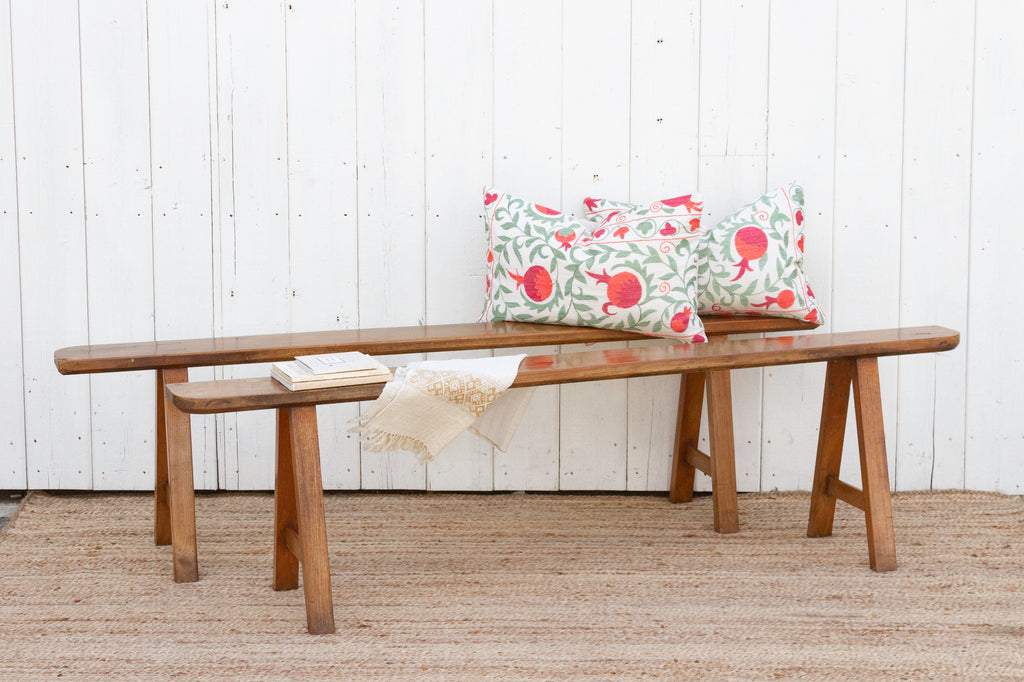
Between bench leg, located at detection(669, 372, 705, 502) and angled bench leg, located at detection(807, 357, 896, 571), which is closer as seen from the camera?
angled bench leg, located at detection(807, 357, 896, 571)

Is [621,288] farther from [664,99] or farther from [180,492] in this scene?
[180,492]

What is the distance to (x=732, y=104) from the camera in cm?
274

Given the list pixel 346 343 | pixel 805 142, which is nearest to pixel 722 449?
pixel 805 142

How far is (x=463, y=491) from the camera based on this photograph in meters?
2.90

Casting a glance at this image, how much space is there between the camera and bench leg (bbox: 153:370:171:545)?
7.60 ft

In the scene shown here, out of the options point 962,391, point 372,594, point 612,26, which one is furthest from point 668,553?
point 612,26

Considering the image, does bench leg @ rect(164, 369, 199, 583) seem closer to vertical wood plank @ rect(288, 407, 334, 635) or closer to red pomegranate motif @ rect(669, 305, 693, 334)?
vertical wood plank @ rect(288, 407, 334, 635)

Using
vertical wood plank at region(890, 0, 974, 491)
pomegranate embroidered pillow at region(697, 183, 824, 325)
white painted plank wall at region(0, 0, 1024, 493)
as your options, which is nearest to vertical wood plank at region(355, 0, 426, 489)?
white painted plank wall at region(0, 0, 1024, 493)

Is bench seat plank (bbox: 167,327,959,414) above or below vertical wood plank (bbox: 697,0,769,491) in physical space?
below

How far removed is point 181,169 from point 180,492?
1.01m

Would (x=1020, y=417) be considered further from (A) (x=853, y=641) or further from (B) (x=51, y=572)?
(B) (x=51, y=572)

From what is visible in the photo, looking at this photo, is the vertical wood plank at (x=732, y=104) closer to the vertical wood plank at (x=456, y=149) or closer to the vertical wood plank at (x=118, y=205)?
the vertical wood plank at (x=456, y=149)

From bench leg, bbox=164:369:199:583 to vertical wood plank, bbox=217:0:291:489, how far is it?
603mm

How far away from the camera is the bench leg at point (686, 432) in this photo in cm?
273
